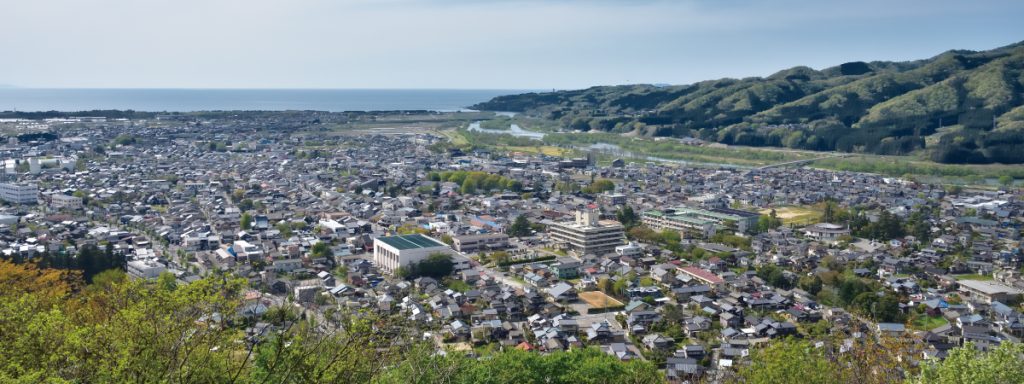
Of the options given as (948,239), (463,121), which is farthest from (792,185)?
(463,121)

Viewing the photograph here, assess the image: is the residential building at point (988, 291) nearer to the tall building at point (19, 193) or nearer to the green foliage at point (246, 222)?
the green foliage at point (246, 222)

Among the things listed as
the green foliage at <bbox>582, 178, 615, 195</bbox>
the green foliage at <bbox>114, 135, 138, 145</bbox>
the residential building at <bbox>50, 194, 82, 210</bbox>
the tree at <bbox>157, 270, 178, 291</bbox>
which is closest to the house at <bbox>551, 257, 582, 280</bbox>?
the tree at <bbox>157, 270, 178, 291</bbox>

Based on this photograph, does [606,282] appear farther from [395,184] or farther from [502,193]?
[395,184]

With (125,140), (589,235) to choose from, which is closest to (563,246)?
(589,235)

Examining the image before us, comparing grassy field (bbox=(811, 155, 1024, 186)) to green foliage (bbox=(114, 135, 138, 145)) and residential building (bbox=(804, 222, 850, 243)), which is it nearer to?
residential building (bbox=(804, 222, 850, 243))

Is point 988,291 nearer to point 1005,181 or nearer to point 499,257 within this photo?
point 499,257
